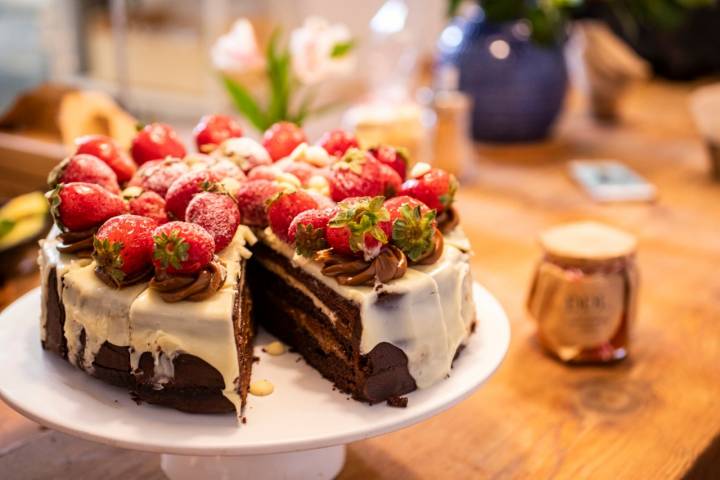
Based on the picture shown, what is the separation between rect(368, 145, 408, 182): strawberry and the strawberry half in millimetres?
382

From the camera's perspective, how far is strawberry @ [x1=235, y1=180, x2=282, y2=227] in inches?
57.9

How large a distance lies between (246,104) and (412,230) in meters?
1.37

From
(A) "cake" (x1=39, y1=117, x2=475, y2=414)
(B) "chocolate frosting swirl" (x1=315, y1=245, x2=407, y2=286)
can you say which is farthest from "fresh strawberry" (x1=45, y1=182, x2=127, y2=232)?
(B) "chocolate frosting swirl" (x1=315, y1=245, x2=407, y2=286)

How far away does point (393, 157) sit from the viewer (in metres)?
1.56

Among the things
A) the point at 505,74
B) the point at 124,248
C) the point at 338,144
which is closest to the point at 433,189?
the point at 338,144

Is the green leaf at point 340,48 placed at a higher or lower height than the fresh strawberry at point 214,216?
lower

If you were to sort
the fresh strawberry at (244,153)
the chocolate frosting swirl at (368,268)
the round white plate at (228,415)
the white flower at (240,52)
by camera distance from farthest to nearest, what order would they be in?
the white flower at (240,52) → the fresh strawberry at (244,153) → the chocolate frosting swirl at (368,268) → the round white plate at (228,415)

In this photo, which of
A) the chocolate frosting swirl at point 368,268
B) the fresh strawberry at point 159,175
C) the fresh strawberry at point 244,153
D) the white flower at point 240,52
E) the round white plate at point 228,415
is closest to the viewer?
the round white plate at point 228,415

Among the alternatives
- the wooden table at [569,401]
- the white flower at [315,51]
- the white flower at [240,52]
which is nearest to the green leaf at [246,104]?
the white flower at [240,52]

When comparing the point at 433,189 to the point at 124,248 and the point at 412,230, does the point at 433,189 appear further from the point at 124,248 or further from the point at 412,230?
the point at 124,248

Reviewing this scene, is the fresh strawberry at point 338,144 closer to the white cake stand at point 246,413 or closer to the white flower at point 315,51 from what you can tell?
the white cake stand at point 246,413

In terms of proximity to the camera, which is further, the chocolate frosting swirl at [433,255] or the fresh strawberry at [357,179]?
the fresh strawberry at [357,179]

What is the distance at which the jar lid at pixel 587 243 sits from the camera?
67.1 inches

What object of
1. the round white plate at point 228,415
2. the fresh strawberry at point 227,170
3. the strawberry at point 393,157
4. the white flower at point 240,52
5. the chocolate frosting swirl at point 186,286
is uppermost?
the strawberry at point 393,157
